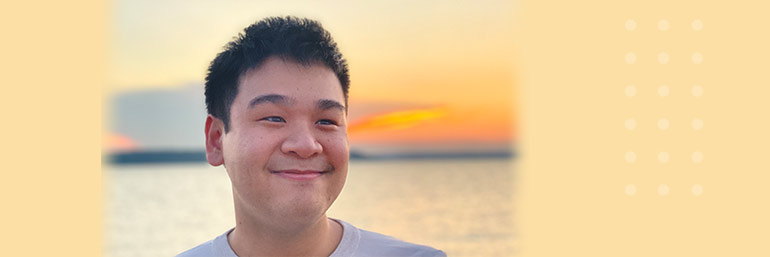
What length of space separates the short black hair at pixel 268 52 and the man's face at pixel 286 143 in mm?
36

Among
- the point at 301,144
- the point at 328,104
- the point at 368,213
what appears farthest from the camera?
the point at 368,213

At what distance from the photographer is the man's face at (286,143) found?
87.4 inches

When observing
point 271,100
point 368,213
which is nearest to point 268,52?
point 271,100

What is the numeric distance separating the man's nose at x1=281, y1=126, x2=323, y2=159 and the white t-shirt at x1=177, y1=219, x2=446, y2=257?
0.43 m

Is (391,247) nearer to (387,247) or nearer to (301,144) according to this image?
(387,247)

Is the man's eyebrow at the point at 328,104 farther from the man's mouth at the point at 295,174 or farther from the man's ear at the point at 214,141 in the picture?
the man's ear at the point at 214,141

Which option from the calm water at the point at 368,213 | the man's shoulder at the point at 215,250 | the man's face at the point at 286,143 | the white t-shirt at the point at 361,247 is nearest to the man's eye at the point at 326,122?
the man's face at the point at 286,143

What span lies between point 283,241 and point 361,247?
31 cm

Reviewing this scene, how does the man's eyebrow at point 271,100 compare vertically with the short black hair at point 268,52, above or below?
below

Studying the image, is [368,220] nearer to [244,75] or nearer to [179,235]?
[179,235]

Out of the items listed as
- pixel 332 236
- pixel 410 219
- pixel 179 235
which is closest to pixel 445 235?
pixel 410 219

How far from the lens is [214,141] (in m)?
2.48

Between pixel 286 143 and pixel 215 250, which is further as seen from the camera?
pixel 215 250

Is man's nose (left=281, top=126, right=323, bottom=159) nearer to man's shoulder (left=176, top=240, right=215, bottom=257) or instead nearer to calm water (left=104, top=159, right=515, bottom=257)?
man's shoulder (left=176, top=240, right=215, bottom=257)
